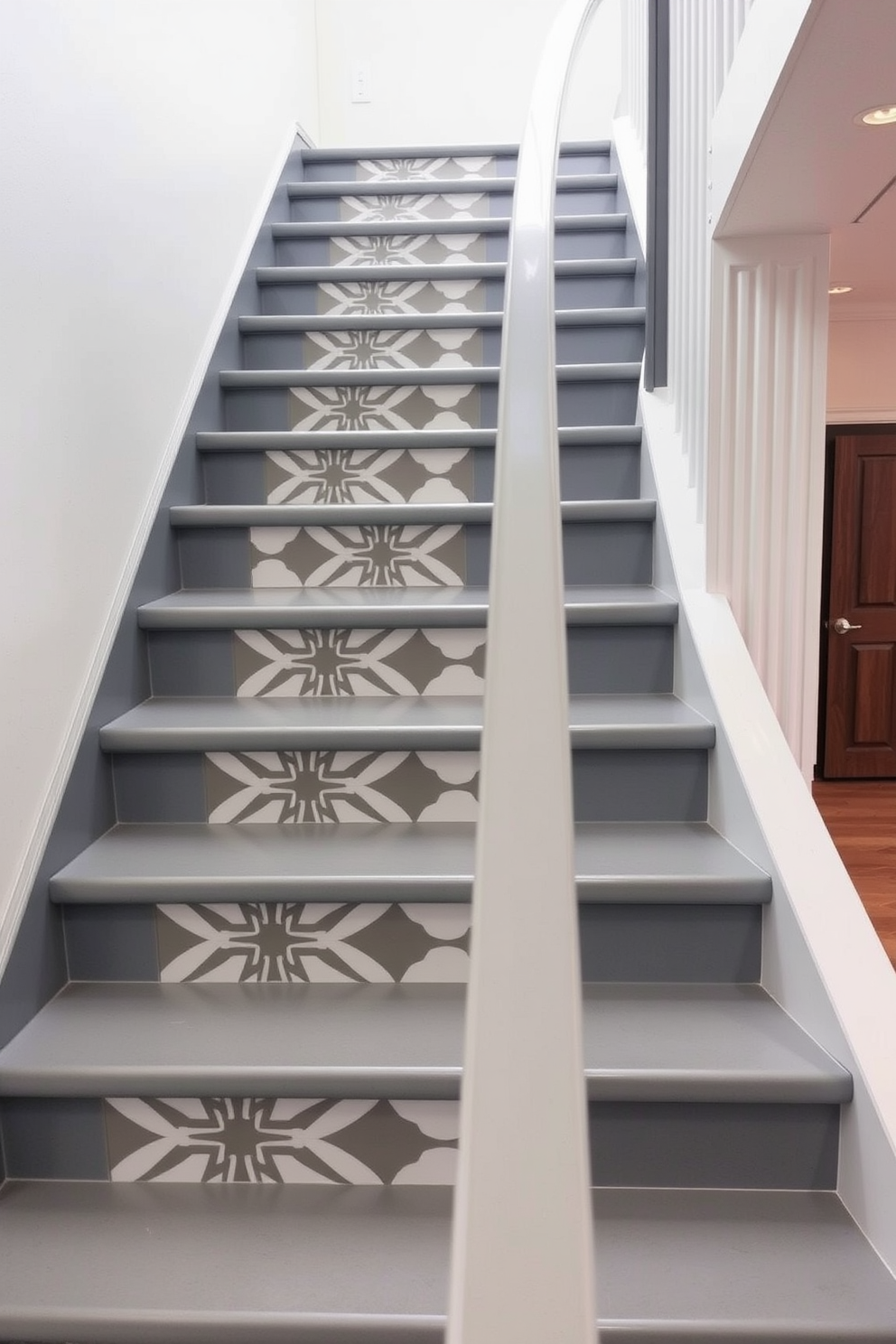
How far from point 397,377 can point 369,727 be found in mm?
1164

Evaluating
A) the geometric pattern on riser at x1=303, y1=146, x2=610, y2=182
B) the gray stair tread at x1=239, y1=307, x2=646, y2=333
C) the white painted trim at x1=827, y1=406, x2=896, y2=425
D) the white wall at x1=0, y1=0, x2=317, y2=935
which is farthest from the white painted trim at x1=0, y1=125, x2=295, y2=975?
A: the white painted trim at x1=827, y1=406, x2=896, y2=425

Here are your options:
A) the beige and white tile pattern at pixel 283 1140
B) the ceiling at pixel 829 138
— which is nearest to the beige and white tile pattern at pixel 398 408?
the ceiling at pixel 829 138

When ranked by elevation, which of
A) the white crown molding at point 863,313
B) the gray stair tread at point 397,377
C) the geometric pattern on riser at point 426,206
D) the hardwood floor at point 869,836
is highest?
the geometric pattern on riser at point 426,206

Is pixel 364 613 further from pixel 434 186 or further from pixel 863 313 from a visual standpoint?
pixel 863 313

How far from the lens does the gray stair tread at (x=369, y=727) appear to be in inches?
69.0

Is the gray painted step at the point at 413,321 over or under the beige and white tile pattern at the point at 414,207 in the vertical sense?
under

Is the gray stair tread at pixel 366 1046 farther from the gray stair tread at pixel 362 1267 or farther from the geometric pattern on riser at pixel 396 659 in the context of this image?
the geometric pattern on riser at pixel 396 659

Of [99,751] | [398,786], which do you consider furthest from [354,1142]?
[99,751]

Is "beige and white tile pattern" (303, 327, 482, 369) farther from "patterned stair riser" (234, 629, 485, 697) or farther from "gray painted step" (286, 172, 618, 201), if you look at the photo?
"patterned stair riser" (234, 629, 485, 697)

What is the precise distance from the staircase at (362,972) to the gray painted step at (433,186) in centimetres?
138

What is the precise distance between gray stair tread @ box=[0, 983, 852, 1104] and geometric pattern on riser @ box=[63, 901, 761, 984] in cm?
3

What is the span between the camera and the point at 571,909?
0.51m

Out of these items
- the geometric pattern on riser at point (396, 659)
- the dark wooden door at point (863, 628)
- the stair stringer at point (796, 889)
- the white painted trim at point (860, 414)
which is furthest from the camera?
the dark wooden door at point (863, 628)

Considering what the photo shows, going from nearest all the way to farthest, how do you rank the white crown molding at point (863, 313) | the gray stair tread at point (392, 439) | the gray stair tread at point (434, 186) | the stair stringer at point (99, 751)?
the stair stringer at point (99, 751) → the gray stair tread at point (392, 439) → the gray stair tread at point (434, 186) → the white crown molding at point (863, 313)
